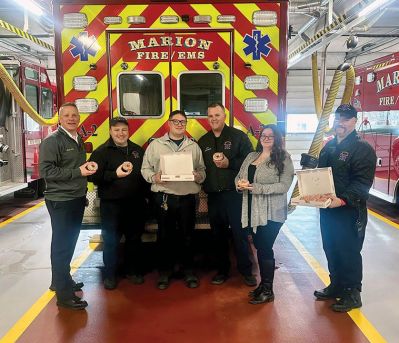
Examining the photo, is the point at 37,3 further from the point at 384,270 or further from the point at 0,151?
the point at 384,270

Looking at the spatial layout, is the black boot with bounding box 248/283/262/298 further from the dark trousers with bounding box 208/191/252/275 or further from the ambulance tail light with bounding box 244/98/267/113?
the ambulance tail light with bounding box 244/98/267/113

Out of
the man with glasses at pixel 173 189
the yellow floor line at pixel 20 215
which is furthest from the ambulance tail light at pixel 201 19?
the yellow floor line at pixel 20 215

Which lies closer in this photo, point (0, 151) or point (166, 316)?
point (166, 316)

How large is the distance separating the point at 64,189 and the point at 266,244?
1902mm

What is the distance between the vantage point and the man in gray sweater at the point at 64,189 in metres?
3.64

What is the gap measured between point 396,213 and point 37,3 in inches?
298

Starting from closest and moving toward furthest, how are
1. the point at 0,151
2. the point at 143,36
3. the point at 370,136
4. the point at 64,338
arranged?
the point at 64,338 → the point at 143,36 → the point at 0,151 → the point at 370,136

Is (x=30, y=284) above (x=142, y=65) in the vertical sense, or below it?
below

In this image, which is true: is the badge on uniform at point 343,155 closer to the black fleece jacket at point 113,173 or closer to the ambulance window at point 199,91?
the ambulance window at point 199,91

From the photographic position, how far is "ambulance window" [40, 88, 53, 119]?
9.80m

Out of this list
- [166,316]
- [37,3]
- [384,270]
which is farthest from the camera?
[37,3]

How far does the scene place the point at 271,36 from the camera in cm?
449

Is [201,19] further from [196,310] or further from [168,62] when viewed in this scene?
[196,310]

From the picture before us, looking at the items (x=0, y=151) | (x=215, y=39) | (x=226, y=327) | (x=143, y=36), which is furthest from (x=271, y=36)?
(x=0, y=151)
